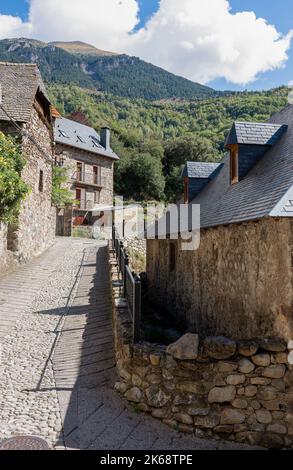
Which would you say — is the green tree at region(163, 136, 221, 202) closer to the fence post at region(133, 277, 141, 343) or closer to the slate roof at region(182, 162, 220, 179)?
the slate roof at region(182, 162, 220, 179)

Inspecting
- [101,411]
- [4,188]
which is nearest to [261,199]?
[101,411]

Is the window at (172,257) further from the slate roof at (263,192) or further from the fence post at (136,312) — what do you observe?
the fence post at (136,312)

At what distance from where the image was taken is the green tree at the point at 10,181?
11.9 metres

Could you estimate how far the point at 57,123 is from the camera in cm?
3681

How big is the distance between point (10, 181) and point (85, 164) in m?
25.7

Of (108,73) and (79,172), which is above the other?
(108,73)

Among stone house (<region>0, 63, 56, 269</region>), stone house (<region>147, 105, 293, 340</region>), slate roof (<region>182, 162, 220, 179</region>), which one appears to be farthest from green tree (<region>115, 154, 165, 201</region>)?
stone house (<region>147, 105, 293, 340</region>)

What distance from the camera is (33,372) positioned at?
22.0 ft

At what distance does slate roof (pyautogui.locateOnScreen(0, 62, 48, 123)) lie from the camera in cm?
1470

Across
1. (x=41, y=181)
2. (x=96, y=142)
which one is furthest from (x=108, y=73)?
(x=41, y=181)

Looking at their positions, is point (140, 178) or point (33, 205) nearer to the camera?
point (33, 205)

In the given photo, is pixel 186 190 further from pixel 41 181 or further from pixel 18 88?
pixel 18 88
